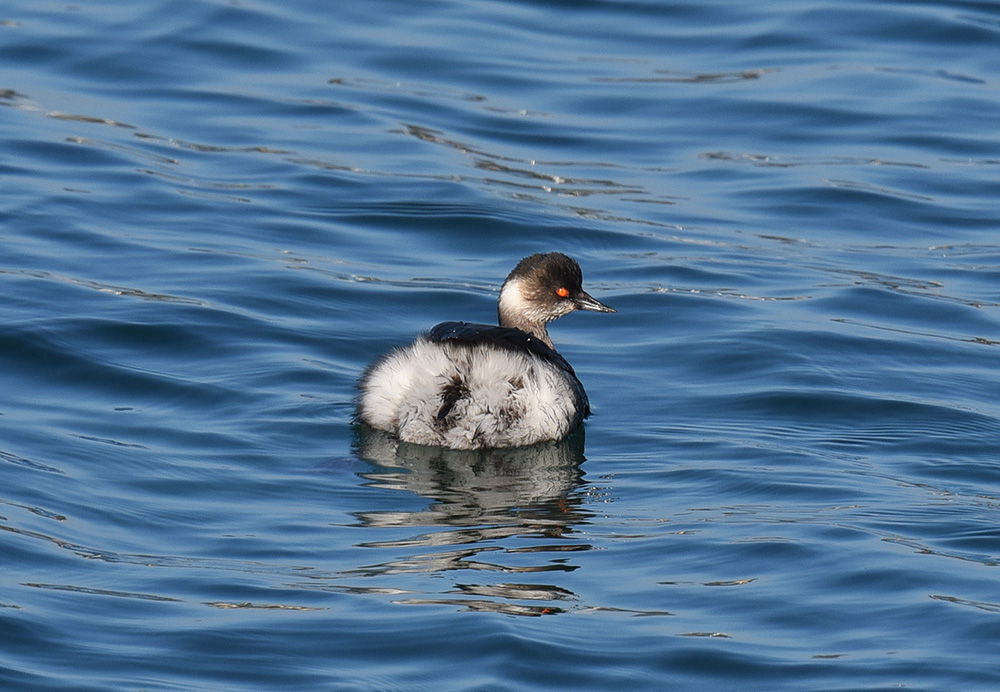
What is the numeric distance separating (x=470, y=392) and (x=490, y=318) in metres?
2.44

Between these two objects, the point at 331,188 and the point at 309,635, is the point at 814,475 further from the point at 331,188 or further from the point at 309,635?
the point at 331,188

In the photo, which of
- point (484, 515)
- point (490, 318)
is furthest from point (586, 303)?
point (484, 515)

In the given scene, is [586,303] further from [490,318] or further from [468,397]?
[468,397]

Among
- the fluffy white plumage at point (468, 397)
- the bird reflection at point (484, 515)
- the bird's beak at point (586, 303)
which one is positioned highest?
the bird's beak at point (586, 303)

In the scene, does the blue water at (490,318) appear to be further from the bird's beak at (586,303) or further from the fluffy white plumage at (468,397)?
the bird's beak at (586,303)

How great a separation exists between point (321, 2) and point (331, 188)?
4977mm

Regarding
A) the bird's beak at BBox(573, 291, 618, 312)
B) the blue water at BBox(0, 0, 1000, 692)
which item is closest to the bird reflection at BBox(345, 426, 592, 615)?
the blue water at BBox(0, 0, 1000, 692)

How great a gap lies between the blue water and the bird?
0.15 m

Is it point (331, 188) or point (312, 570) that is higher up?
point (331, 188)

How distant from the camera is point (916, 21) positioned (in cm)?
1638

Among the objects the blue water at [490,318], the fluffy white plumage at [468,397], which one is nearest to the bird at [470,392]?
the fluffy white plumage at [468,397]

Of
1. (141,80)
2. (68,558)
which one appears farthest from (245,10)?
(68,558)

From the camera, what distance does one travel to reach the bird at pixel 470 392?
25.0ft

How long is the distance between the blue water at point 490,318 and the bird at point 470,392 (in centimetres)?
15
